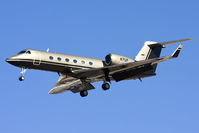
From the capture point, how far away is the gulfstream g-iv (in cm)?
3397

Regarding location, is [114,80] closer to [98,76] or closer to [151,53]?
[98,76]

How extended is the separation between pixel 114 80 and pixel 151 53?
4531mm

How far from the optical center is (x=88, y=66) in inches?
1420

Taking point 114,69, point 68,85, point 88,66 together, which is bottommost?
point 114,69

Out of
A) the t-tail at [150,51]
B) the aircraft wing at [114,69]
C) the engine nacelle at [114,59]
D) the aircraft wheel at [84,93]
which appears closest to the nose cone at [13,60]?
the aircraft wing at [114,69]

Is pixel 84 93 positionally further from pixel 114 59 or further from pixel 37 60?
pixel 37 60

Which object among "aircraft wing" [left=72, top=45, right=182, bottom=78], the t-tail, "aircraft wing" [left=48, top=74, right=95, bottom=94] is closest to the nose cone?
"aircraft wing" [left=72, top=45, right=182, bottom=78]

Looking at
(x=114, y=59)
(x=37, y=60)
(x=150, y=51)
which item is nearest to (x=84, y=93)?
(x=114, y=59)

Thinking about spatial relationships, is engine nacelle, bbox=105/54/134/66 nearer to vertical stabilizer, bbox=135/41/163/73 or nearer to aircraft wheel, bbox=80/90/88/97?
vertical stabilizer, bbox=135/41/163/73

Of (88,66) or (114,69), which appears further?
(114,69)

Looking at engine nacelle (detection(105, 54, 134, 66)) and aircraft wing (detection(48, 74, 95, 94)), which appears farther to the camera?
aircraft wing (detection(48, 74, 95, 94))

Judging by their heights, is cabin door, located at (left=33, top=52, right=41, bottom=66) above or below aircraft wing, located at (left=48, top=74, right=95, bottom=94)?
below

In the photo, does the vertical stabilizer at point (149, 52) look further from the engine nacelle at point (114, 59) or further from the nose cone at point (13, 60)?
the nose cone at point (13, 60)

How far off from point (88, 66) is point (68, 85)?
4.46 m
